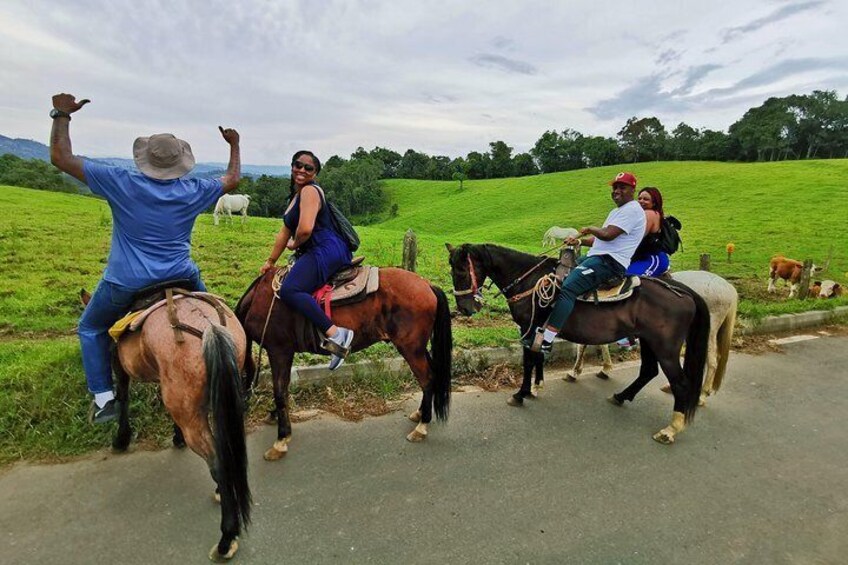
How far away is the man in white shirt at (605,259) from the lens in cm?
451

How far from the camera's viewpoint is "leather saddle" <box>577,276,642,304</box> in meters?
4.57

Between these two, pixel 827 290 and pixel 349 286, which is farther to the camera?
pixel 827 290

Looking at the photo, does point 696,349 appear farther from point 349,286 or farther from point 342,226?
point 342,226

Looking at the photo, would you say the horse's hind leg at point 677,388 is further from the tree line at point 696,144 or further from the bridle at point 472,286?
the tree line at point 696,144

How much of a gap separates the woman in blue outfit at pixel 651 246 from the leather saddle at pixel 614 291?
77 cm

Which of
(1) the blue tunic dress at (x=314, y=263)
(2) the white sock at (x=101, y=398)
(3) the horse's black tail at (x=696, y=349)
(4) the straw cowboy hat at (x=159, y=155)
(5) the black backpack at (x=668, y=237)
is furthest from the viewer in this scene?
(5) the black backpack at (x=668, y=237)

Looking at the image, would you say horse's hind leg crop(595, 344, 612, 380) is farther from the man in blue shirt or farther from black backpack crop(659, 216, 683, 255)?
the man in blue shirt

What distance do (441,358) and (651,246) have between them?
122 inches

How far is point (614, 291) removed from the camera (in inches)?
181

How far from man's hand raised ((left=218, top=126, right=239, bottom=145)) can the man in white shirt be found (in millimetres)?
3296

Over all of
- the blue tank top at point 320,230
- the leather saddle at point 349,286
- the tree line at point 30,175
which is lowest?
the leather saddle at point 349,286

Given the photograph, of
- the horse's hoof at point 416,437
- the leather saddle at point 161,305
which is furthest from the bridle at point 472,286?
the leather saddle at point 161,305

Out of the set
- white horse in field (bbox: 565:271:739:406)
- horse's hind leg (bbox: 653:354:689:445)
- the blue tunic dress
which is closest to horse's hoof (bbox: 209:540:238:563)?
the blue tunic dress

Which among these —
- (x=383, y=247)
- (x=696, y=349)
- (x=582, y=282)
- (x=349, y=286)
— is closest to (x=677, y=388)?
(x=696, y=349)
